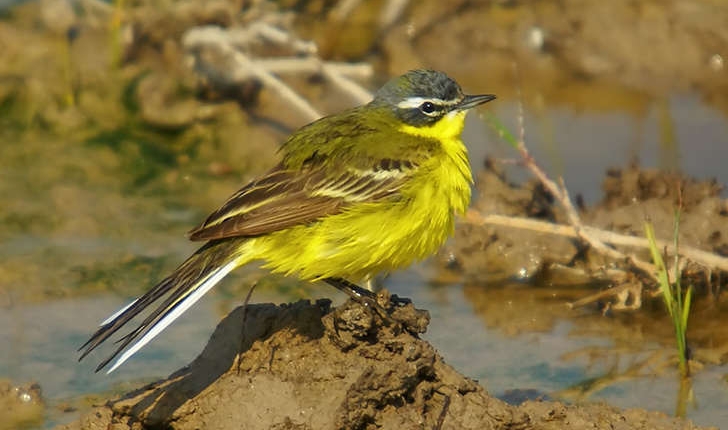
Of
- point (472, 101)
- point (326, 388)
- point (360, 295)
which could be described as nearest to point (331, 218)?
point (360, 295)

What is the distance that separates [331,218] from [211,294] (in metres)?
2.30

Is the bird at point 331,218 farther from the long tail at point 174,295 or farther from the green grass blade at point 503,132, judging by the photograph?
the green grass blade at point 503,132

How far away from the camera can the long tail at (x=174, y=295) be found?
6.73 meters

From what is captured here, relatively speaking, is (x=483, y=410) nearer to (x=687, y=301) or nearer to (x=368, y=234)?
(x=368, y=234)

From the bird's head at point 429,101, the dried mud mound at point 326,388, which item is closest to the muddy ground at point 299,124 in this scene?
the dried mud mound at point 326,388

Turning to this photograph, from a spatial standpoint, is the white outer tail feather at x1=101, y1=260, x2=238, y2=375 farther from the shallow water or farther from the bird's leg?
the shallow water

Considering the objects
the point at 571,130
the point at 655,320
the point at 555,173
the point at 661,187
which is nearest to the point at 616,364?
the point at 655,320

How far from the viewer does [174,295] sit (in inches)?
273

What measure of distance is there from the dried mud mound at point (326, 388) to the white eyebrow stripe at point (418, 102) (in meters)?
1.65

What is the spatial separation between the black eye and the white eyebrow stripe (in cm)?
2

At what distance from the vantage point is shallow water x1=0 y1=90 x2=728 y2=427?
8.00m

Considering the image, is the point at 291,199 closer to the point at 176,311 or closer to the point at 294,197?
the point at 294,197

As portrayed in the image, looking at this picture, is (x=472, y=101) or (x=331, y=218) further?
(x=472, y=101)

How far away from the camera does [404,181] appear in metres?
7.32
